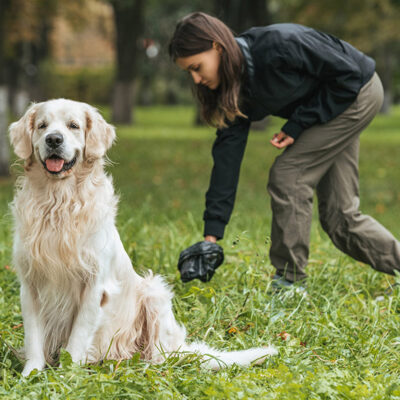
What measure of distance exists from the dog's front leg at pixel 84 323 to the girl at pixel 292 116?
1083 mm

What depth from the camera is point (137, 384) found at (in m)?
2.71

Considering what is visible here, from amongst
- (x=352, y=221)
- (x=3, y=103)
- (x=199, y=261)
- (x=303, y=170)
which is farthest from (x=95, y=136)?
(x=3, y=103)

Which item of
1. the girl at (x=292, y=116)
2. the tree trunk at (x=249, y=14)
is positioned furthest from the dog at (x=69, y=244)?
the tree trunk at (x=249, y=14)

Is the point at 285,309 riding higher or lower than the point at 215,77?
lower

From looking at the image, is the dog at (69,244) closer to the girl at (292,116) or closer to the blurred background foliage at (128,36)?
the girl at (292,116)

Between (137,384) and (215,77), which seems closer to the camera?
(137,384)

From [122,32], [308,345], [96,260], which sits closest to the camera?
[96,260]

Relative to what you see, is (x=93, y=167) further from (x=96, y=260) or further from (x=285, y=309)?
(x=285, y=309)

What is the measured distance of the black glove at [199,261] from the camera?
3598 mm

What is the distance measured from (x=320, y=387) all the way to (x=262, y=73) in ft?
6.51

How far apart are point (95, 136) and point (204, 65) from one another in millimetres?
921

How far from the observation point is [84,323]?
2998 mm

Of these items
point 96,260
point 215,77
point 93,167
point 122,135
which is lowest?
point 122,135

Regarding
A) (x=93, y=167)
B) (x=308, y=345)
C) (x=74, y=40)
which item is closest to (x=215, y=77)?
(x=93, y=167)
